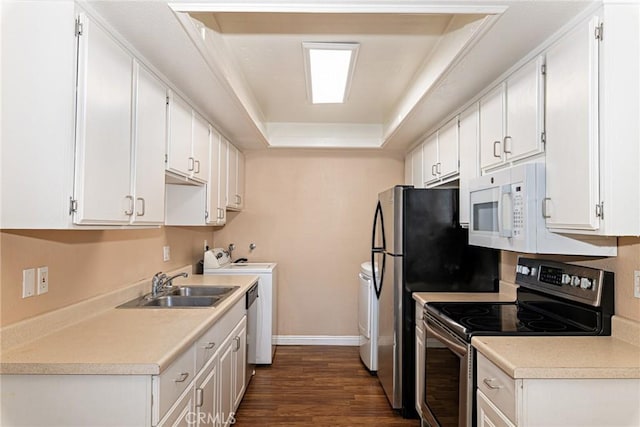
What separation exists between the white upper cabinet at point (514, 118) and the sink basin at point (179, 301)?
198 cm

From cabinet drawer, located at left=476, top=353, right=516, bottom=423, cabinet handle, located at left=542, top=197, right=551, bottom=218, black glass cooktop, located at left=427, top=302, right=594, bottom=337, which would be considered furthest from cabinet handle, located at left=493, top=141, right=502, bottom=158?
cabinet drawer, located at left=476, top=353, right=516, bottom=423

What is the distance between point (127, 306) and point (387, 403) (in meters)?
2.10

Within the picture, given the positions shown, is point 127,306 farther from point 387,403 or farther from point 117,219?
point 387,403

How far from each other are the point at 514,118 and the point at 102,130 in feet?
6.57

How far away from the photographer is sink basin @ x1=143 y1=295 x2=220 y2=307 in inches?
106

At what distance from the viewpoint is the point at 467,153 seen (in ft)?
8.93

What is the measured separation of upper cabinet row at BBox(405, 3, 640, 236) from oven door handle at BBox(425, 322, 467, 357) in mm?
721

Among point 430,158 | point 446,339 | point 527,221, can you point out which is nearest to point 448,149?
point 430,158

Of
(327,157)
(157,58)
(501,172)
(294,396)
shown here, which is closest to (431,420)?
(294,396)

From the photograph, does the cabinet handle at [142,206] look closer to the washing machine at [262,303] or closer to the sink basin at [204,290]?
the sink basin at [204,290]

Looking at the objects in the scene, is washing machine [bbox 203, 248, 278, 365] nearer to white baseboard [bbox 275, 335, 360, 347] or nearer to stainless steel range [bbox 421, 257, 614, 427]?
white baseboard [bbox 275, 335, 360, 347]

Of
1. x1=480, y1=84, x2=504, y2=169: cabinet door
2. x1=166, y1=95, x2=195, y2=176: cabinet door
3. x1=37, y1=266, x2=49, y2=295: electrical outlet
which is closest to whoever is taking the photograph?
x1=37, y1=266, x2=49, y2=295: electrical outlet

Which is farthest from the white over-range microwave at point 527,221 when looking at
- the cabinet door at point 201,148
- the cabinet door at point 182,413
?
the cabinet door at point 201,148

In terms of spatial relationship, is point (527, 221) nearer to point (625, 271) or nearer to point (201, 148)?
point (625, 271)
